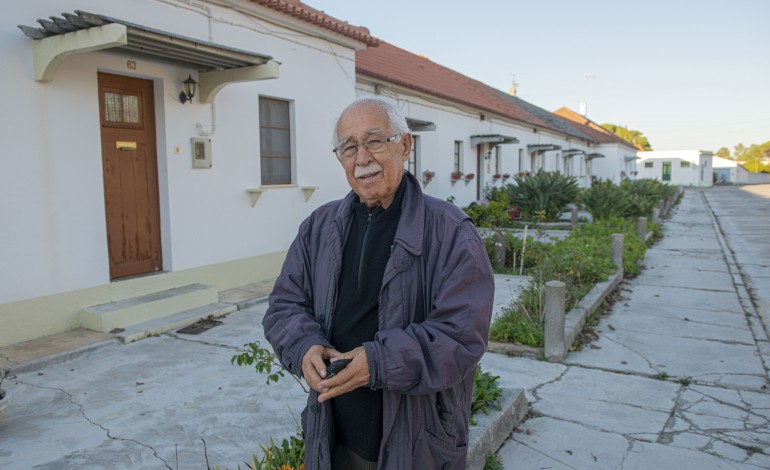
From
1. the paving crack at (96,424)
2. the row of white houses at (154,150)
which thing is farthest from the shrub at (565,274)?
the row of white houses at (154,150)

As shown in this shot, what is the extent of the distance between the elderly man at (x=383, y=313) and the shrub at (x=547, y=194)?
49.5 ft

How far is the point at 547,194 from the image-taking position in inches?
647

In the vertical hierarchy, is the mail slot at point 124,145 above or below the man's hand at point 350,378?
above

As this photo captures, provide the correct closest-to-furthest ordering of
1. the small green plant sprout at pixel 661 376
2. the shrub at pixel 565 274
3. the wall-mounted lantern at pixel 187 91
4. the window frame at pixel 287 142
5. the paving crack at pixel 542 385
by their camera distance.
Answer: the paving crack at pixel 542 385, the small green plant sprout at pixel 661 376, the shrub at pixel 565 274, the wall-mounted lantern at pixel 187 91, the window frame at pixel 287 142

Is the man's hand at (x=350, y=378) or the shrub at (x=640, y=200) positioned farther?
the shrub at (x=640, y=200)

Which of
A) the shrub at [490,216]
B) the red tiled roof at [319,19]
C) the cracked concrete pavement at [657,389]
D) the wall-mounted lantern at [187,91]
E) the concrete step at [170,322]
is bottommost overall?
the cracked concrete pavement at [657,389]

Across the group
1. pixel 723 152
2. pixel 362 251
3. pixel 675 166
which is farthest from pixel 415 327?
pixel 723 152

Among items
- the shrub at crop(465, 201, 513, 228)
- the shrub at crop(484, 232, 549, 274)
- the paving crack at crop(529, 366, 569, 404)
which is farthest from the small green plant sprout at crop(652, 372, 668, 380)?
the shrub at crop(465, 201, 513, 228)

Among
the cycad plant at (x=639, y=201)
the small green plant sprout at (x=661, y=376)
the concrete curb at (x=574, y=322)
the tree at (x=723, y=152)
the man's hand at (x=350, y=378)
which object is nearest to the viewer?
the man's hand at (x=350, y=378)

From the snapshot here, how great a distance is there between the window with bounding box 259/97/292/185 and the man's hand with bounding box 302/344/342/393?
21.7ft

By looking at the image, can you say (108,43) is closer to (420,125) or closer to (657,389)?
(657,389)

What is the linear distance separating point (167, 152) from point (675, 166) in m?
65.9

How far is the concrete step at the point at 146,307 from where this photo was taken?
5.57 meters

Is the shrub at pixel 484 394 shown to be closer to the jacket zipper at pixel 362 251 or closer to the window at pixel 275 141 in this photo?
the jacket zipper at pixel 362 251
